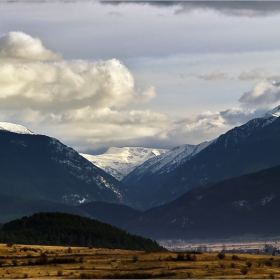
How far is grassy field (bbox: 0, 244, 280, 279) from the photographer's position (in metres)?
135

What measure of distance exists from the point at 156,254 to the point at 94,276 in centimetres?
4756

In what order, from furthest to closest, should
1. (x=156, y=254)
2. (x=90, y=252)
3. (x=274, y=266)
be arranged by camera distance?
(x=90, y=252), (x=156, y=254), (x=274, y=266)

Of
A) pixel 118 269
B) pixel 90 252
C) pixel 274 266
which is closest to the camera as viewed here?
pixel 118 269

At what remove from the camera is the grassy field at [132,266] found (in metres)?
135

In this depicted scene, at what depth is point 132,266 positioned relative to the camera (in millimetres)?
150375

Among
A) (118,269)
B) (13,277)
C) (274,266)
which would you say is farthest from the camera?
(274,266)

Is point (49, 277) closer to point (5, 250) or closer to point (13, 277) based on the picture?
point (13, 277)

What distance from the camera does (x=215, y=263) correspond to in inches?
6093

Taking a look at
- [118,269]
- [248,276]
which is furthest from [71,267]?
[248,276]

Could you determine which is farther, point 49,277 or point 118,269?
point 118,269

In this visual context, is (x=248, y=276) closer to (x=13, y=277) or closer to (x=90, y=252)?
(x=13, y=277)

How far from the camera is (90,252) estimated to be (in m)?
190

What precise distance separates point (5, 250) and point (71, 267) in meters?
44.3

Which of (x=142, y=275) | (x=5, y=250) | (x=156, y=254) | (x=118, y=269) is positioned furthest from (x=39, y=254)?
(x=142, y=275)
